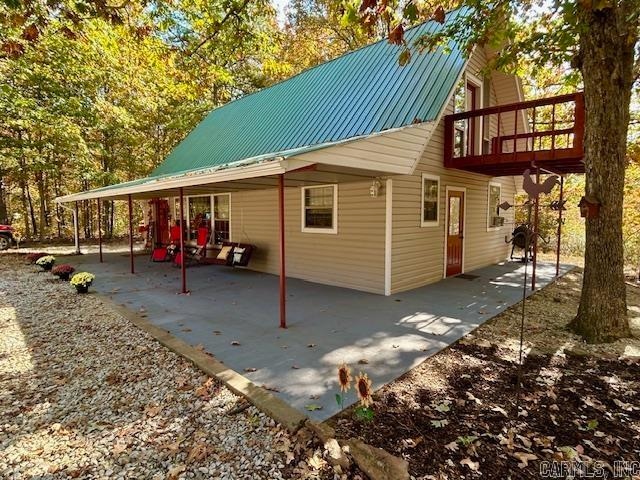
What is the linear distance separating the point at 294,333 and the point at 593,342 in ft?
11.9

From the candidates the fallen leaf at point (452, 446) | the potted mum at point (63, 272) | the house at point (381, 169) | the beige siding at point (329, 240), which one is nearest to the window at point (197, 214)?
the house at point (381, 169)

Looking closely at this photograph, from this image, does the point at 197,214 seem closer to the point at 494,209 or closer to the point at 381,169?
the point at 381,169

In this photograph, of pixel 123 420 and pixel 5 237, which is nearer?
pixel 123 420

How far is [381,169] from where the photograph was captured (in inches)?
211

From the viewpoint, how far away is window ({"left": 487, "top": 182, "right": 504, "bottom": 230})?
9.91 m

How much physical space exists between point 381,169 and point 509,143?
6.67 m

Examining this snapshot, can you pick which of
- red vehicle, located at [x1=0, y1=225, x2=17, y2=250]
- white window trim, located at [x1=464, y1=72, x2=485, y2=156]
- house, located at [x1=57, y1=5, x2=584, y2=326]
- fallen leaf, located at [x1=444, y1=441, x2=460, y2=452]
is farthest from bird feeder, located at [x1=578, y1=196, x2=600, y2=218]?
red vehicle, located at [x1=0, y1=225, x2=17, y2=250]

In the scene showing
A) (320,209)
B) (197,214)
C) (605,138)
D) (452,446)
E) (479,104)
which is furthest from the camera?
(197,214)

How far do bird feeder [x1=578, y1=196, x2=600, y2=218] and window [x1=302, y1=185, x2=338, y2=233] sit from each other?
4.22m

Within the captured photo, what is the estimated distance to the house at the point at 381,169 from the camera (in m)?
5.98

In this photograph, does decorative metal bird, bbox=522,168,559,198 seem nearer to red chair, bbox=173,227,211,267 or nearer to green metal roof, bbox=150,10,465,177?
green metal roof, bbox=150,10,465,177

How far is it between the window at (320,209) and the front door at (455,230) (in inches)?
107

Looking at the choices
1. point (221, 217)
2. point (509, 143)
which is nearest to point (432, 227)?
point (509, 143)

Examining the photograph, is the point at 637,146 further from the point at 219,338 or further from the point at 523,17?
the point at 219,338
